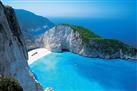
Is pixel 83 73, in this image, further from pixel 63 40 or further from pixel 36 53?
pixel 63 40

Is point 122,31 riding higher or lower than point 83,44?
lower

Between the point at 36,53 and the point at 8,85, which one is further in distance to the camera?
the point at 36,53

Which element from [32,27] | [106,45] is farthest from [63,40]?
[32,27]

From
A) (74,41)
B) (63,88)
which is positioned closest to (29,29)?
(74,41)

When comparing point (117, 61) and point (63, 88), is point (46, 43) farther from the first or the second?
point (63, 88)

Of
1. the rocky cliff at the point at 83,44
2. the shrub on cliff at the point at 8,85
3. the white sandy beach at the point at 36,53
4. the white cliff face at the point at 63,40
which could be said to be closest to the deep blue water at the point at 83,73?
the white sandy beach at the point at 36,53

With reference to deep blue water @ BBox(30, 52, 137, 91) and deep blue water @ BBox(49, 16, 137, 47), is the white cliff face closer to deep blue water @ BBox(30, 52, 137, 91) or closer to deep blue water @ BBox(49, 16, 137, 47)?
deep blue water @ BBox(30, 52, 137, 91)
